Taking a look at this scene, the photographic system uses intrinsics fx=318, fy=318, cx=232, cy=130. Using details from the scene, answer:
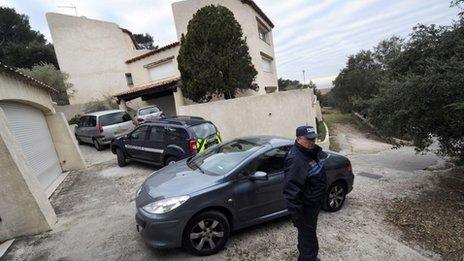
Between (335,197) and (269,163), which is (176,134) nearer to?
(269,163)

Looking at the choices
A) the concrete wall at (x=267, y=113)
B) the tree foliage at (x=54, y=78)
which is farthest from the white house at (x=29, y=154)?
the tree foliage at (x=54, y=78)

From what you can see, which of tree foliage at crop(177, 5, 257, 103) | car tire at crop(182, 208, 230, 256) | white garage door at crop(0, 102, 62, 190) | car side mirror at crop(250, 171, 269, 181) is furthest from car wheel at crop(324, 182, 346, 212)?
tree foliage at crop(177, 5, 257, 103)

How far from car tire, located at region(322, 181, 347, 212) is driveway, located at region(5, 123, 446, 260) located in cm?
14

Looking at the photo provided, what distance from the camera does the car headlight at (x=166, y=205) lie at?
170 inches

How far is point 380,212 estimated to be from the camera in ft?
20.8

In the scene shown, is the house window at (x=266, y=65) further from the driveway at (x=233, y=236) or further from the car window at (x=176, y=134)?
the driveway at (x=233, y=236)

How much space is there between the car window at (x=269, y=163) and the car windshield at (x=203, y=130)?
11.0 feet

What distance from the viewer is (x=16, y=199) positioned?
18.3 ft

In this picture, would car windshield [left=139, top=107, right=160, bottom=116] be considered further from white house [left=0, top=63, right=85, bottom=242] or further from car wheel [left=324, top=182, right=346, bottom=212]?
car wheel [left=324, top=182, right=346, bottom=212]

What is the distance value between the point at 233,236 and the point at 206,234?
0.74m

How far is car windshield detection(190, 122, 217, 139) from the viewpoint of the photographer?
27.6 feet

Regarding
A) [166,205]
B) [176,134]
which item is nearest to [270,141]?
[166,205]

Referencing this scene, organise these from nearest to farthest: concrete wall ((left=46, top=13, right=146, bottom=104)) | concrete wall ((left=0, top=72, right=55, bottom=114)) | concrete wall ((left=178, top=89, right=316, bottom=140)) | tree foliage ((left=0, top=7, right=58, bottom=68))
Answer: concrete wall ((left=0, top=72, right=55, bottom=114)), concrete wall ((left=178, top=89, right=316, bottom=140)), concrete wall ((left=46, top=13, right=146, bottom=104)), tree foliage ((left=0, top=7, right=58, bottom=68))

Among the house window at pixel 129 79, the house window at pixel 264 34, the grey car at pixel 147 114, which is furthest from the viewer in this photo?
the house window at pixel 129 79
